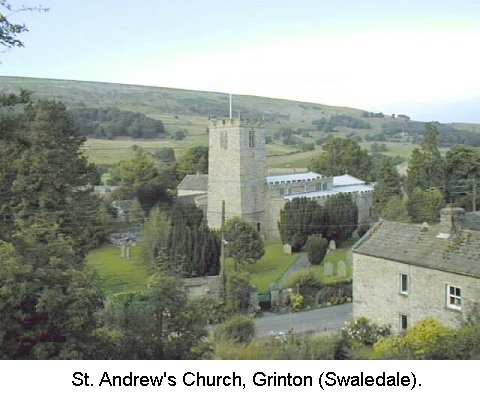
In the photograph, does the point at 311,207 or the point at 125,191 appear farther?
the point at 125,191

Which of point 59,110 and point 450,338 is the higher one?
point 59,110

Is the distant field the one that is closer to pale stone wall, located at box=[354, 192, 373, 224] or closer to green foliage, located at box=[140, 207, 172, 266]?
pale stone wall, located at box=[354, 192, 373, 224]

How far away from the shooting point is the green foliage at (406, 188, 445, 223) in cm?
3347

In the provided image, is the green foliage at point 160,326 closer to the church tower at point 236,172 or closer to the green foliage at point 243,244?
the green foliage at point 243,244

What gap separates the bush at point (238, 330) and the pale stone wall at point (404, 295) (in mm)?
4856

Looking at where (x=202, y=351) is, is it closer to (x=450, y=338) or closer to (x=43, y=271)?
(x=43, y=271)

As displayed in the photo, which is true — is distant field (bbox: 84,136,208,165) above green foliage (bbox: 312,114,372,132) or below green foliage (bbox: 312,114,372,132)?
below

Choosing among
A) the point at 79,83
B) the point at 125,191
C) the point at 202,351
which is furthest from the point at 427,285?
the point at 79,83

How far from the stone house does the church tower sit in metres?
21.4

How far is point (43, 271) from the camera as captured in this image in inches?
332

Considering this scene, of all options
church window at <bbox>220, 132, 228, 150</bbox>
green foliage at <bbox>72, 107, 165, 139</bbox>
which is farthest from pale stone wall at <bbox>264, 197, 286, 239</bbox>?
green foliage at <bbox>72, 107, 165, 139</bbox>

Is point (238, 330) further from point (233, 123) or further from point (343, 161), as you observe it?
point (343, 161)

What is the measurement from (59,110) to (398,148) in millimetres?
71181

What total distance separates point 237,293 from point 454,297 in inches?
300
